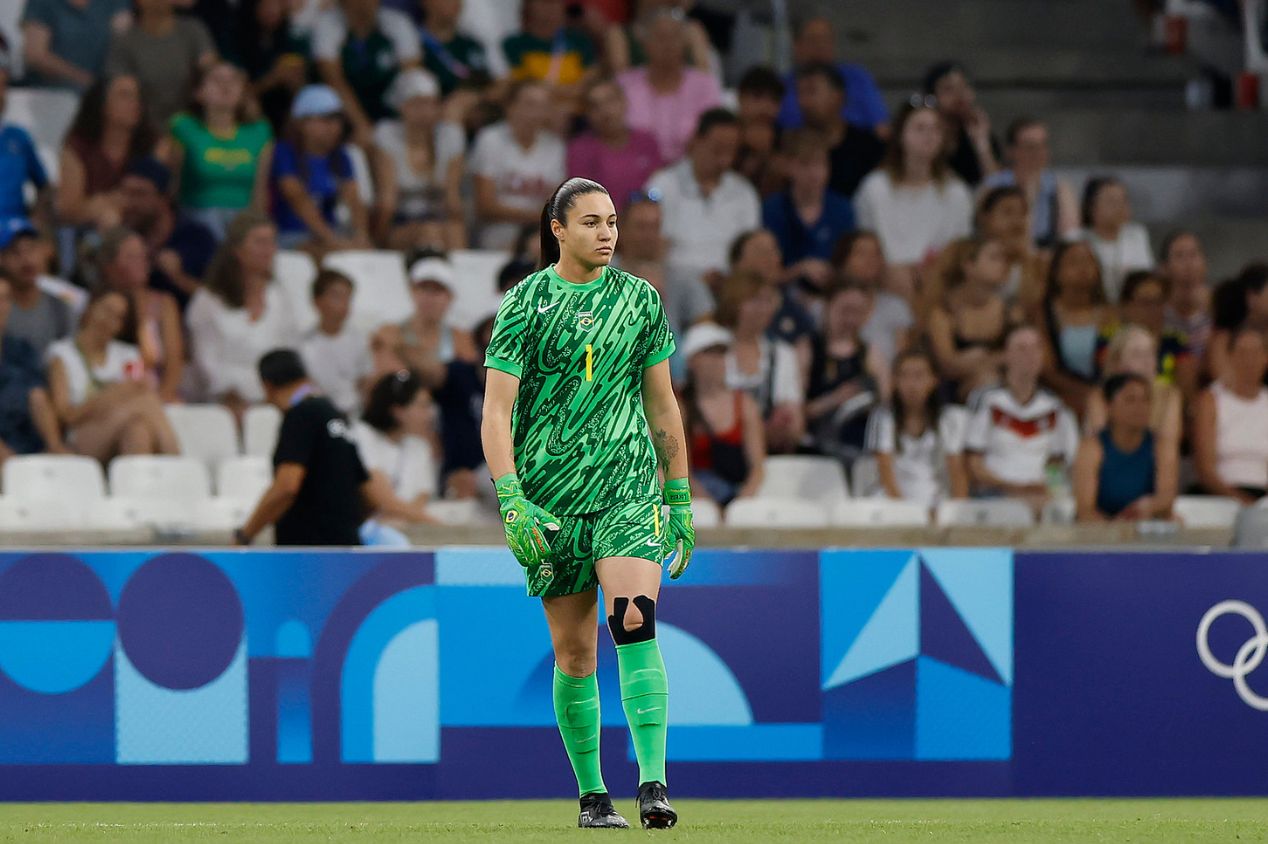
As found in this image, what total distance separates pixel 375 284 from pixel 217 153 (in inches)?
50.5

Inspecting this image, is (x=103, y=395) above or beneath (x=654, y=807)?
above

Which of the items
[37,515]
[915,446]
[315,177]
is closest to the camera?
[37,515]

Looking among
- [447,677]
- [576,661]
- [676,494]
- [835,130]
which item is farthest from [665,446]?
[835,130]

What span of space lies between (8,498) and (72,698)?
2367mm

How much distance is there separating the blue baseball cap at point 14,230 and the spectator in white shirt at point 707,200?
12.4 ft

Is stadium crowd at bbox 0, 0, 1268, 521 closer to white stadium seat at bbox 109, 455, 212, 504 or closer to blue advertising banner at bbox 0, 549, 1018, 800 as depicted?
white stadium seat at bbox 109, 455, 212, 504

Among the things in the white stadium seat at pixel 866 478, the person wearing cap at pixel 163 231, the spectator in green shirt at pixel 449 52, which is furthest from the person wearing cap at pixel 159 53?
the white stadium seat at pixel 866 478

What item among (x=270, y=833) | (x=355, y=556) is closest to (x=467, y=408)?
(x=355, y=556)

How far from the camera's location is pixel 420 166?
13.0 m

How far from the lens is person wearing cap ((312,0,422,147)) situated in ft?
43.4

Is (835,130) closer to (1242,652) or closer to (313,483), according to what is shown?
(313,483)

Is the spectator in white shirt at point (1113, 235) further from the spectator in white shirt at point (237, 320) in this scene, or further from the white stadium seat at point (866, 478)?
the spectator in white shirt at point (237, 320)

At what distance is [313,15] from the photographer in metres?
13.4

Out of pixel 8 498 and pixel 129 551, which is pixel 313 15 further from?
pixel 129 551
